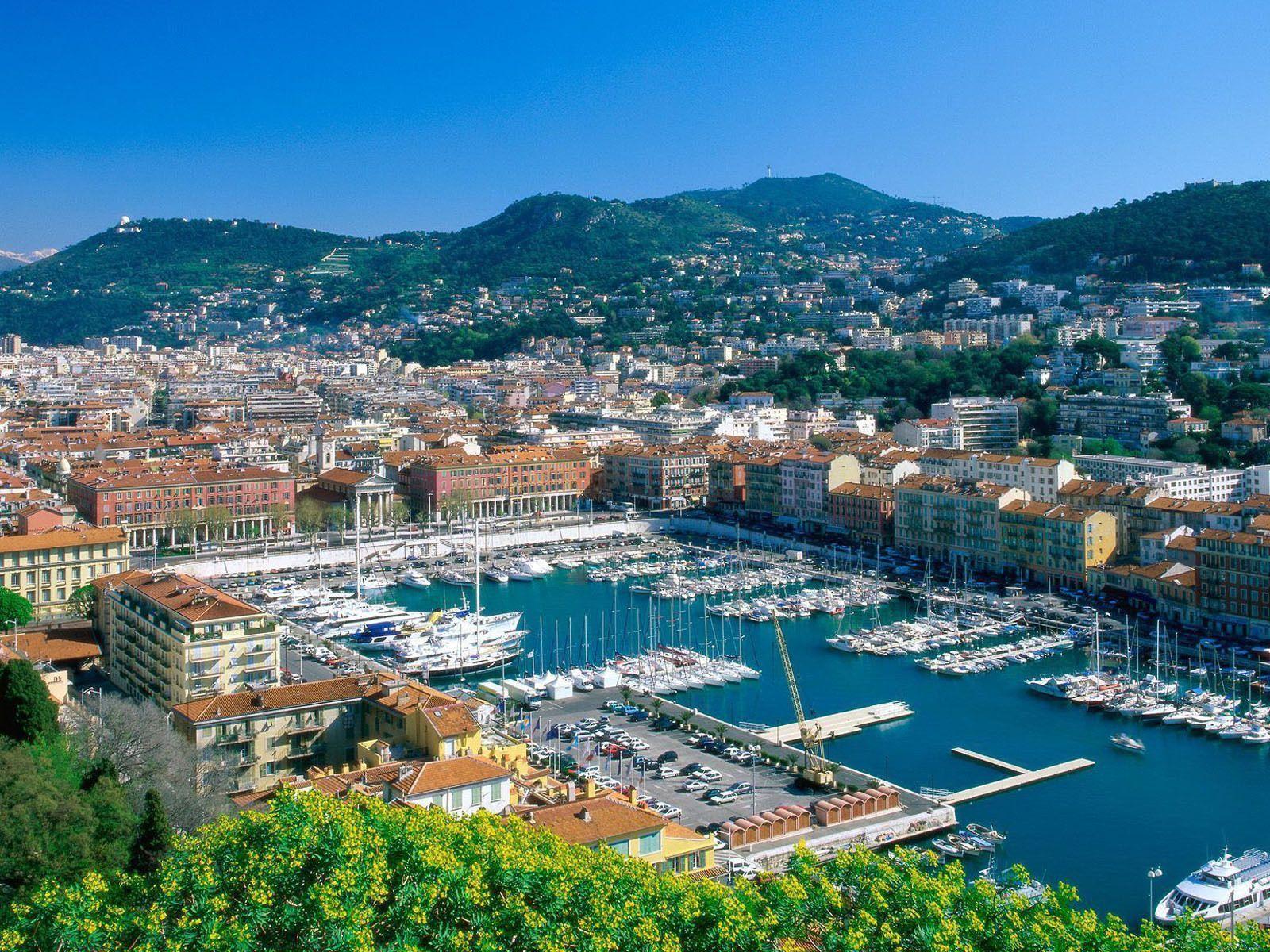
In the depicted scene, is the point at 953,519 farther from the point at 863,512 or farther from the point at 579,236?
the point at 579,236

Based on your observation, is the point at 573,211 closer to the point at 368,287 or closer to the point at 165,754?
the point at 368,287

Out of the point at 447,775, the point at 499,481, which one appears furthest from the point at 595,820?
the point at 499,481

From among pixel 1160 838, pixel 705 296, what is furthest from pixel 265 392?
pixel 1160 838

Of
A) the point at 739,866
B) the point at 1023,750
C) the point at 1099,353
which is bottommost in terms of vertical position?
the point at 1023,750

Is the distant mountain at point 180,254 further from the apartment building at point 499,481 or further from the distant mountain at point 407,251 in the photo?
the apartment building at point 499,481

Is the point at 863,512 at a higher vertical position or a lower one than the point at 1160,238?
lower

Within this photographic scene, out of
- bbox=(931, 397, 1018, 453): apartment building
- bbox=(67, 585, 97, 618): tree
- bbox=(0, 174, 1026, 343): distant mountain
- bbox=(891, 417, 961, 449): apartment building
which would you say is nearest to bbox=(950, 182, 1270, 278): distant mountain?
bbox=(931, 397, 1018, 453): apartment building

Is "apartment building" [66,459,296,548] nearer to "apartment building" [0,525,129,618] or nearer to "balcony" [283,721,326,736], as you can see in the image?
"apartment building" [0,525,129,618]
